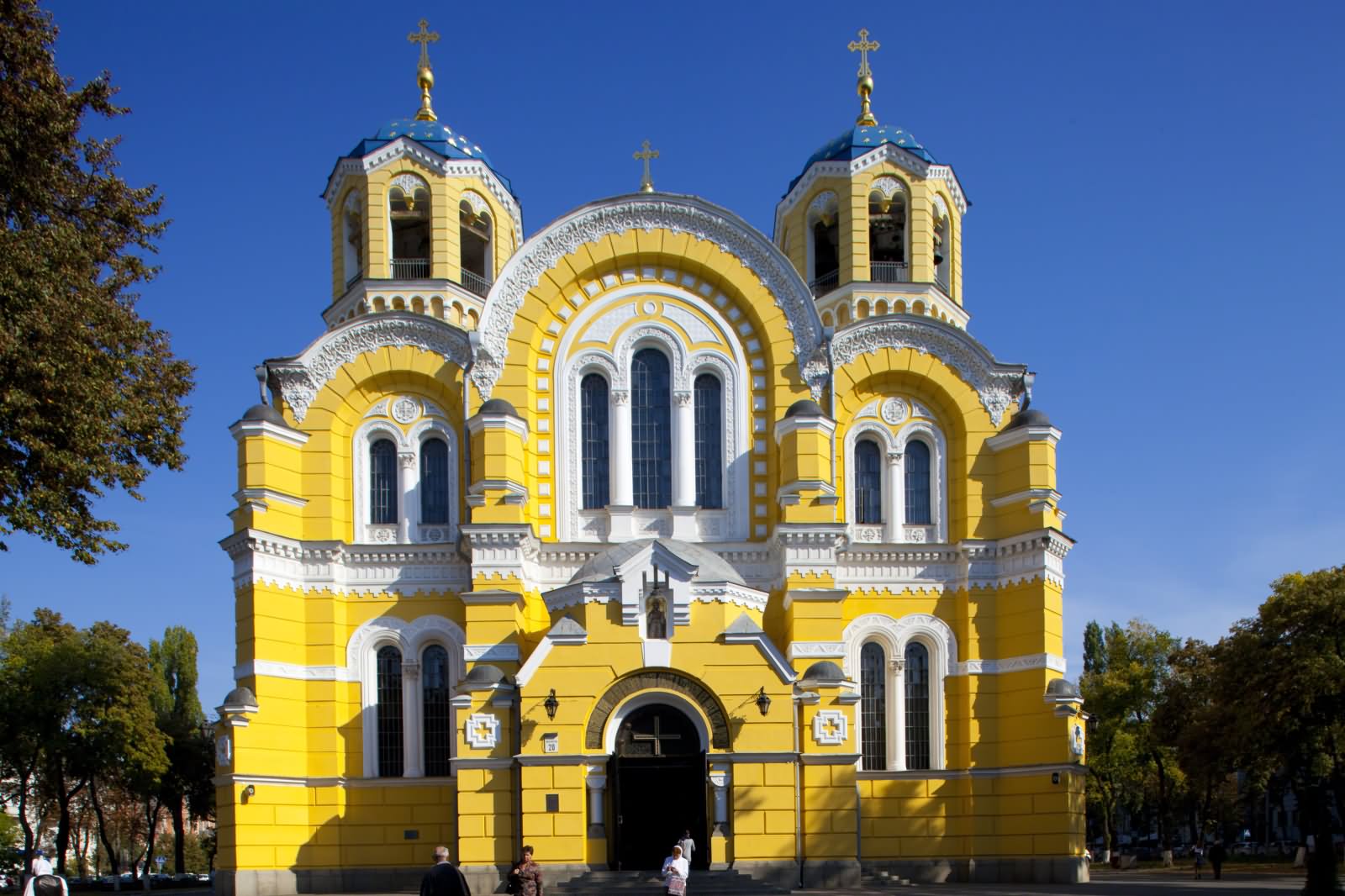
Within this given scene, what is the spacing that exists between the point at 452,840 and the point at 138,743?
20.2m

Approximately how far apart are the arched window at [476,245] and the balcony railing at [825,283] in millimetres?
9095

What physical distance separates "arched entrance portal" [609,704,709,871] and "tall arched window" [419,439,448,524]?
8.09 m

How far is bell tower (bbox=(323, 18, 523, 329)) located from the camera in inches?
1471

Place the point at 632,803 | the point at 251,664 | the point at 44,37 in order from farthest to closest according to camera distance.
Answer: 1. the point at 251,664
2. the point at 632,803
3. the point at 44,37

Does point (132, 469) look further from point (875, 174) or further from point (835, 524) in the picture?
point (875, 174)

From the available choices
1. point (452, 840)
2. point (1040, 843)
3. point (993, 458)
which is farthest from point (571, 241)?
point (1040, 843)

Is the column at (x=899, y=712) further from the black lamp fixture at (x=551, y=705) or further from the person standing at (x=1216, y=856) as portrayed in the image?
the person standing at (x=1216, y=856)

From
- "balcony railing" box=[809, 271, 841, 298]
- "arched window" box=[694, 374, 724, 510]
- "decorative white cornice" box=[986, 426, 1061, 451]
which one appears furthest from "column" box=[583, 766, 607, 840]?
"balcony railing" box=[809, 271, 841, 298]

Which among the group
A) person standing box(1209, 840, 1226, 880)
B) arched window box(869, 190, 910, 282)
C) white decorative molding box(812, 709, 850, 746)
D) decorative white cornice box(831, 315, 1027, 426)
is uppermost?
arched window box(869, 190, 910, 282)

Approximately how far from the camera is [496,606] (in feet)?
107

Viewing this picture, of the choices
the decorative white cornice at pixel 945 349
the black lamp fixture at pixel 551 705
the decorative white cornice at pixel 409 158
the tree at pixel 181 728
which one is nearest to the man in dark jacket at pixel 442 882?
the black lamp fixture at pixel 551 705

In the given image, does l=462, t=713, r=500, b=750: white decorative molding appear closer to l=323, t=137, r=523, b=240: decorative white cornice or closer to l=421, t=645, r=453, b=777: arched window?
l=421, t=645, r=453, b=777: arched window

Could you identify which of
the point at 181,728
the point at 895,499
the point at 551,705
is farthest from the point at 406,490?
the point at 181,728

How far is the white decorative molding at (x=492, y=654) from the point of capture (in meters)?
32.3
